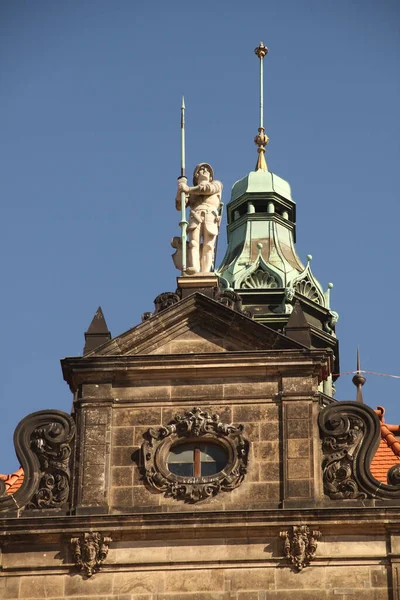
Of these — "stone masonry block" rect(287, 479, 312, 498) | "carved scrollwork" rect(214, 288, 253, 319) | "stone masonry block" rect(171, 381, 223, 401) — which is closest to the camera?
"stone masonry block" rect(287, 479, 312, 498)

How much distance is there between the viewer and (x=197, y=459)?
104 ft

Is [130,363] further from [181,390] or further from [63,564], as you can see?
[63,564]

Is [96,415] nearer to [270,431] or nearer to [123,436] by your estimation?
[123,436]

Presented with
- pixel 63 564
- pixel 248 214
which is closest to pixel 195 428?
pixel 63 564

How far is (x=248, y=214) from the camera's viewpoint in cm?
4253

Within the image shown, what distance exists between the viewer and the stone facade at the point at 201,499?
1209 inches

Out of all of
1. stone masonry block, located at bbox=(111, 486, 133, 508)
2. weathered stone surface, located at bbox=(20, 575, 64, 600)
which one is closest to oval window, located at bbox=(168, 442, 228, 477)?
stone masonry block, located at bbox=(111, 486, 133, 508)

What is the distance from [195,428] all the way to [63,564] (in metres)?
2.66

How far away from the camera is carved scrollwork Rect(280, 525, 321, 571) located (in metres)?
30.7

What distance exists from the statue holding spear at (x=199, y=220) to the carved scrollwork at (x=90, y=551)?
465 centimetres

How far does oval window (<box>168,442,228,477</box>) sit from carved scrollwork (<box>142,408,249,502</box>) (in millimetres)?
74

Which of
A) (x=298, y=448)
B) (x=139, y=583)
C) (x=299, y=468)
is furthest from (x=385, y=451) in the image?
(x=139, y=583)

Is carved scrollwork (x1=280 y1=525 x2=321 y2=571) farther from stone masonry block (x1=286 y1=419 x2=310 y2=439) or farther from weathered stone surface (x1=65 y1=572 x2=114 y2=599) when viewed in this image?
weathered stone surface (x1=65 y1=572 x2=114 y2=599)

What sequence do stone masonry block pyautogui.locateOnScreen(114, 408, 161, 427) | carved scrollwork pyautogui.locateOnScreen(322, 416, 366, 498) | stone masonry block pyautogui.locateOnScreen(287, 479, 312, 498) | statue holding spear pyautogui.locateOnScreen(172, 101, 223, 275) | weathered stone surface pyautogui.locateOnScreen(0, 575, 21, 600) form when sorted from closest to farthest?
weathered stone surface pyautogui.locateOnScreen(0, 575, 21, 600), stone masonry block pyautogui.locateOnScreen(287, 479, 312, 498), carved scrollwork pyautogui.locateOnScreen(322, 416, 366, 498), stone masonry block pyautogui.locateOnScreen(114, 408, 161, 427), statue holding spear pyautogui.locateOnScreen(172, 101, 223, 275)
